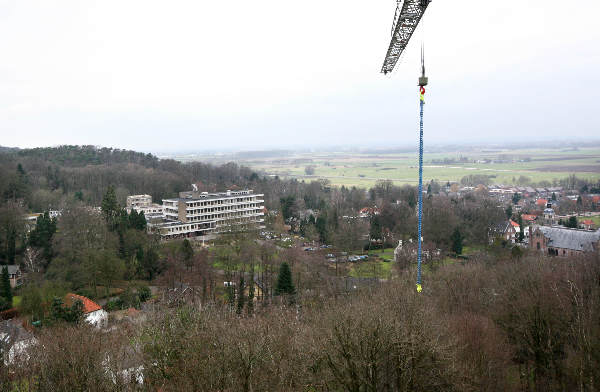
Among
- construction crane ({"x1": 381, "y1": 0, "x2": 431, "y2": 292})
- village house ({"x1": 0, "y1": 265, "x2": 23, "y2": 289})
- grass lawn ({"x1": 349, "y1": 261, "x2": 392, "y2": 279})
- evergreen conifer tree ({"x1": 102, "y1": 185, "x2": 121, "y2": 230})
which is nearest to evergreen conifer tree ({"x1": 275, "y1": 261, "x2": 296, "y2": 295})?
grass lawn ({"x1": 349, "y1": 261, "x2": 392, "y2": 279})

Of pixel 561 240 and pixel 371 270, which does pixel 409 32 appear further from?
pixel 561 240

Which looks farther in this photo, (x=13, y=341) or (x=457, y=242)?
(x=457, y=242)

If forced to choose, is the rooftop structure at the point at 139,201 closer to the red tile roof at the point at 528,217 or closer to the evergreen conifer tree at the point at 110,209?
the evergreen conifer tree at the point at 110,209

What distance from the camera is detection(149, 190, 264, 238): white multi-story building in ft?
145

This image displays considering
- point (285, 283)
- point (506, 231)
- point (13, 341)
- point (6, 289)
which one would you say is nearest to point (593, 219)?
point (506, 231)

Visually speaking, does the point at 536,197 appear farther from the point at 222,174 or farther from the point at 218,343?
the point at 218,343

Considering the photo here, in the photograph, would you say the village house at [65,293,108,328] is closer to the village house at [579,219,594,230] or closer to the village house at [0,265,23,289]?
the village house at [0,265,23,289]

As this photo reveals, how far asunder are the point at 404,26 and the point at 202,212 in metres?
35.2

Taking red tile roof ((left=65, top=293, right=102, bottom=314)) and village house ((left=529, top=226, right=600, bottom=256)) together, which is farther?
village house ((left=529, top=226, right=600, bottom=256))

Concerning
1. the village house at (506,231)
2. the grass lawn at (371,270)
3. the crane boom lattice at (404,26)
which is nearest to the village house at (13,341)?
the crane boom lattice at (404,26)

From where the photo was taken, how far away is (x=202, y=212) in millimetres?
46844

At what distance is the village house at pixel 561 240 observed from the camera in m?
29.6

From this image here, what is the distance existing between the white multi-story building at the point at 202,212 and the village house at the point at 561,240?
24901mm

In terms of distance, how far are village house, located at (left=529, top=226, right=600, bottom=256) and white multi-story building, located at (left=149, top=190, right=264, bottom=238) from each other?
Answer: 24901mm
